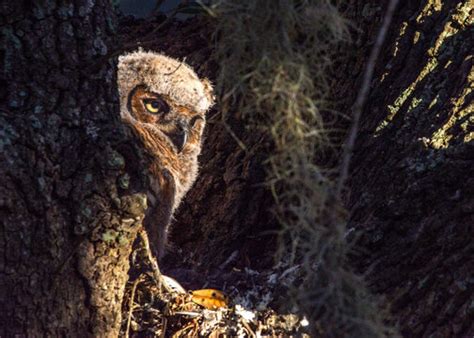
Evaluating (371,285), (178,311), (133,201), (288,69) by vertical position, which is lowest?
(178,311)

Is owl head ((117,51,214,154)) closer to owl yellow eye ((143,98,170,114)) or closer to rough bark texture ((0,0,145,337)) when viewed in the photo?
owl yellow eye ((143,98,170,114))

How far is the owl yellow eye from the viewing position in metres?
3.46

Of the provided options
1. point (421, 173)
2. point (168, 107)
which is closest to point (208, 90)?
point (168, 107)

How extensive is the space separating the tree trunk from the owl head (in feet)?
3.17

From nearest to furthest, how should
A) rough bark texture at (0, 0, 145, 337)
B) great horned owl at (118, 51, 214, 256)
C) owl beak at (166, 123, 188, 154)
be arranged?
rough bark texture at (0, 0, 145, 337)
great horned owl at (118, 51, 214, 256)
owl beak at (166, 123, 188, 154)

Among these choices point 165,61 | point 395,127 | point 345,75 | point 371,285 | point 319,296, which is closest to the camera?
point 319,296

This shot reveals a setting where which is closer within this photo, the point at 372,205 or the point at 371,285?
the point at 371,285

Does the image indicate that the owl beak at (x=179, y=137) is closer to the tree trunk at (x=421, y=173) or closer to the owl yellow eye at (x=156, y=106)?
the owl yellow eye at (x=156, y=106)

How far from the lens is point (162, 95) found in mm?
3461

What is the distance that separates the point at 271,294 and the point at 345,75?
1135 millimetres

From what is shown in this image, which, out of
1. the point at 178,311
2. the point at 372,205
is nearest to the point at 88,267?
the point at 178,311

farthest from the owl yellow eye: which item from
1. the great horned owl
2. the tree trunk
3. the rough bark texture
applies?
the rough bark texture

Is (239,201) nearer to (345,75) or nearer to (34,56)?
(345,75)

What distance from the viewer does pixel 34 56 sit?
1.85 m
